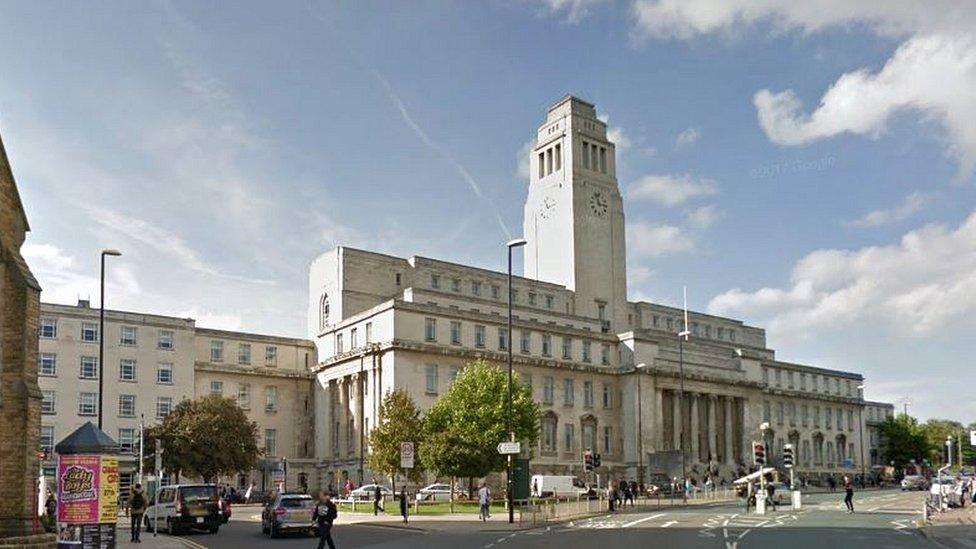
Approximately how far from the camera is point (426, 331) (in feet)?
281

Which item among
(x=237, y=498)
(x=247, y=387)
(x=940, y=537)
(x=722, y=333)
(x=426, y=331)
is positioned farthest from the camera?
(x=722, y=333)

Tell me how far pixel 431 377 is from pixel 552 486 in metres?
16.8

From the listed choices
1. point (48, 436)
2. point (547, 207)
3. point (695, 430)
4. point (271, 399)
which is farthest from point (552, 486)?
point (547, 207)

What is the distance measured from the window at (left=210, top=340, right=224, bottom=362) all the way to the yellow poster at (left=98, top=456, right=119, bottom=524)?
2746 inches

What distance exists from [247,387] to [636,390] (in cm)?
3809

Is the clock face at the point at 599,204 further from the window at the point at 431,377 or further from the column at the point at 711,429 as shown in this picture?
the window at the point at 431,377

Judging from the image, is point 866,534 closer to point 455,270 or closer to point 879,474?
point 455,270

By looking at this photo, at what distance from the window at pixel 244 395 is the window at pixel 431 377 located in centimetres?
1856

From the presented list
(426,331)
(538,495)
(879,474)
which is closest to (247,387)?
(426,331)

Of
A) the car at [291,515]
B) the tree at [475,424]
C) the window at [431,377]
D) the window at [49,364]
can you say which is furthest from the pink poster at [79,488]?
the window at [431,377]

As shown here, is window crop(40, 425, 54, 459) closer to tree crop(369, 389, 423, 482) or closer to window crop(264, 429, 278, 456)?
window crop(264, 429, 278, 456)

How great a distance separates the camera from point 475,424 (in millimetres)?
65312

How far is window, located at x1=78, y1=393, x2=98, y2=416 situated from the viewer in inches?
3157

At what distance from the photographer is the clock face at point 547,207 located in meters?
112
